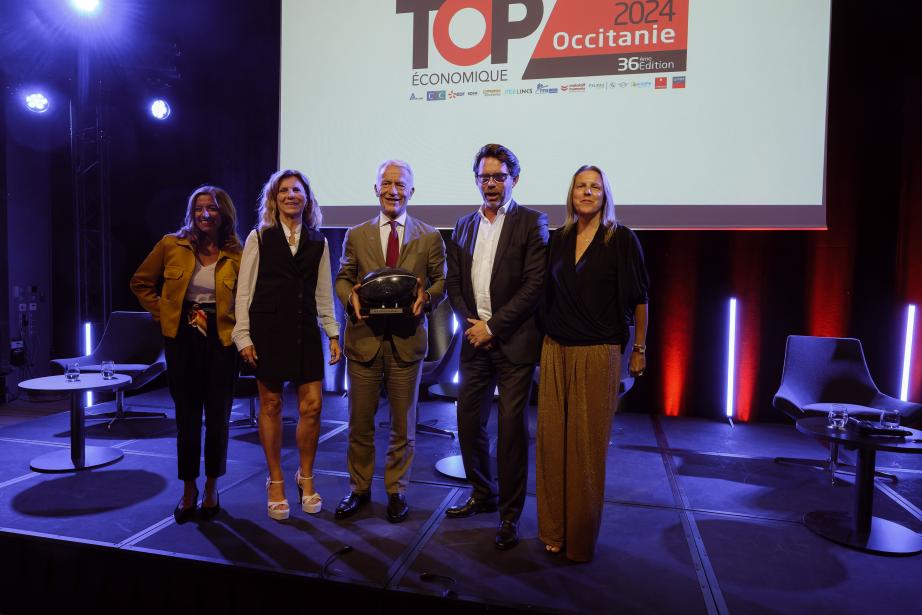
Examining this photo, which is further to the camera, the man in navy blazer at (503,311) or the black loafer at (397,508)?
the black loafer at (397,508)

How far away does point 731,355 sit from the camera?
4840mm

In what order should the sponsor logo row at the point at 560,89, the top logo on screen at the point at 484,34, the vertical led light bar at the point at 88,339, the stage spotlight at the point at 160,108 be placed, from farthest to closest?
1. the stage spotlight at the point at 160,108
2. the vertical led light bar at the point at 88,339
3. the top logo on screen at the point at 484,34
4. the sponsor logo row at the point at 560,89

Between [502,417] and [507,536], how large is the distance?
47 centimetres

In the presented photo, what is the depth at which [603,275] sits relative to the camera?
229cm

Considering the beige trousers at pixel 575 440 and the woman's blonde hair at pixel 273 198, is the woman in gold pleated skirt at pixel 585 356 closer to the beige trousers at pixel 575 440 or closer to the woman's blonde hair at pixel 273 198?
the beige trousers at pixel 575 440

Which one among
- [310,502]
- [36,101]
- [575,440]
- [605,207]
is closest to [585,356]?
[575,440]

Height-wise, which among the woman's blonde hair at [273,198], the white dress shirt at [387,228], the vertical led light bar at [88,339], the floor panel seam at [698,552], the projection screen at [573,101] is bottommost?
the floor panel seam at [698,552]

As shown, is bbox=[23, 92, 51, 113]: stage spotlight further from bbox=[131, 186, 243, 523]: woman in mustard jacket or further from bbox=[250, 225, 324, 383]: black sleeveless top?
bbox=[250, 225, 324, 383]: black sleeveless top

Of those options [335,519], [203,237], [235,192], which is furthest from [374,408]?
[235,192]

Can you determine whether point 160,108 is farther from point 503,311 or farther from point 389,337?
point 503,311

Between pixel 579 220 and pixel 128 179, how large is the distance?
5357 millimetres

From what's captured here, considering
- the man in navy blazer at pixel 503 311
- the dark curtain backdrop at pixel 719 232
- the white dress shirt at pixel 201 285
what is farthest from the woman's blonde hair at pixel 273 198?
the dark curtain backdrop at pixel 719 232

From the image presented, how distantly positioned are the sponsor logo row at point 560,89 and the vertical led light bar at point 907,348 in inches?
92.8

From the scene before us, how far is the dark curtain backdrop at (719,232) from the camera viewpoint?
4371 mm
